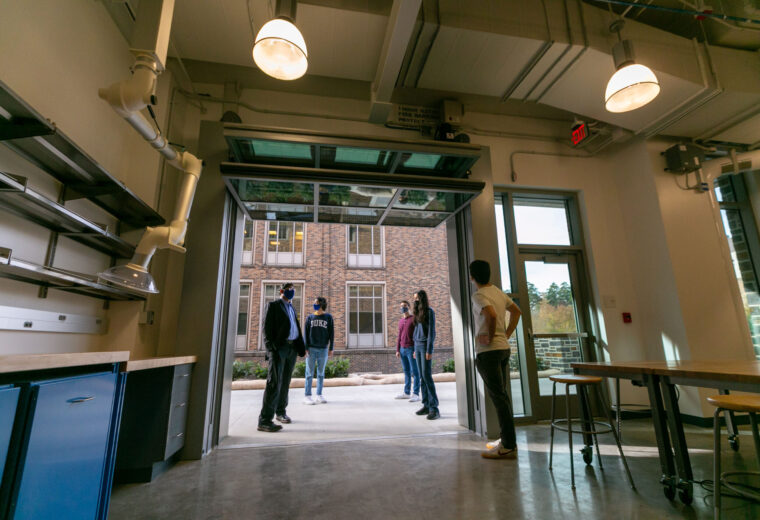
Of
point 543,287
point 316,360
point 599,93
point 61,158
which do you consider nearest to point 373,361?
point 316,360

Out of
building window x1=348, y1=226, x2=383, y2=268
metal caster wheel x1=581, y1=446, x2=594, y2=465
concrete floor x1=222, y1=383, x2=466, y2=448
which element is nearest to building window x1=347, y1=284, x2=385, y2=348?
building window x1=348, y1=226, x2=383, y2=268

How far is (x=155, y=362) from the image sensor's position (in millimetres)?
2242

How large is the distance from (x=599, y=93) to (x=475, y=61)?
1.46m

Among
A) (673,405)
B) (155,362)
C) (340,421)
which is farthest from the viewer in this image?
(340,421)

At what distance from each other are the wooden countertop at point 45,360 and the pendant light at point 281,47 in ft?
6.31

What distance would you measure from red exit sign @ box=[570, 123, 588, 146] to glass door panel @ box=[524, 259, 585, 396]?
1.54 meters

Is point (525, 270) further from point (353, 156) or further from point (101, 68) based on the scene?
point (101, 68)

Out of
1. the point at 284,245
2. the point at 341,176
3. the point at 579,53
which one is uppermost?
the point at 284,245

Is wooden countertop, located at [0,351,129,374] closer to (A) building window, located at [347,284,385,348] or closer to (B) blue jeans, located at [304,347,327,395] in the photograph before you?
(B) blue jeans, located at [304,347,327,395]

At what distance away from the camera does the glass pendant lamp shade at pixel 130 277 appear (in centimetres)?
183

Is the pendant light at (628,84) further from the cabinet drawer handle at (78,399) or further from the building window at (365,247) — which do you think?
the building window at (365,247)

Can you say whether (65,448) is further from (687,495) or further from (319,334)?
(319,334)

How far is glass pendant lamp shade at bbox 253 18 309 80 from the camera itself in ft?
7.22

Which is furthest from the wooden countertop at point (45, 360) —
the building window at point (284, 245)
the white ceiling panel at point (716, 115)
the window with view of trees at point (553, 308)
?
the building window at point (284, 245)
